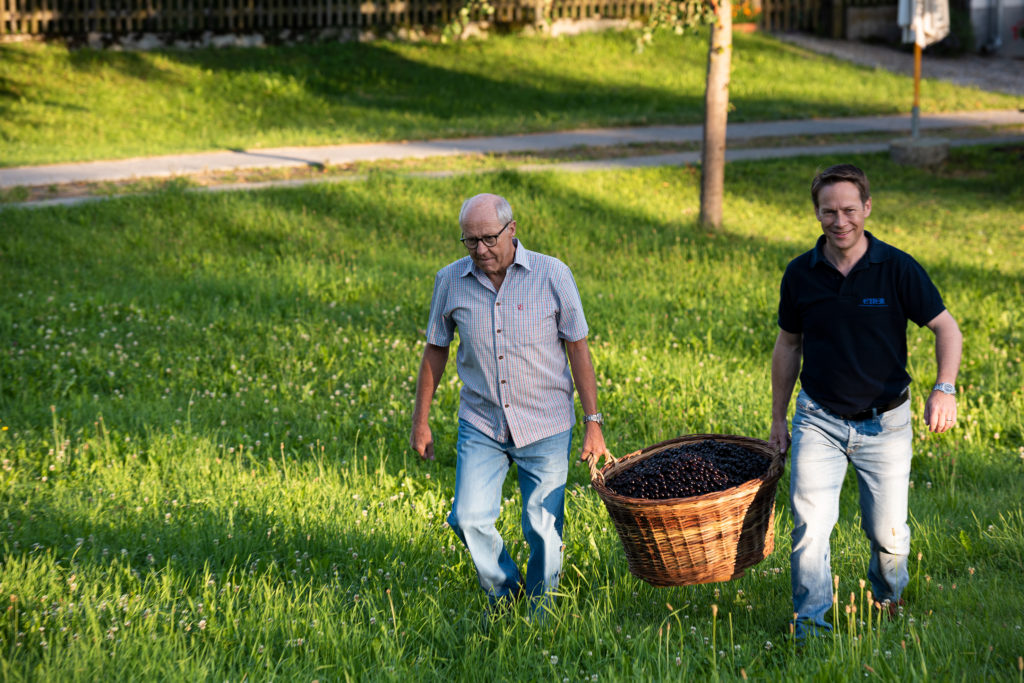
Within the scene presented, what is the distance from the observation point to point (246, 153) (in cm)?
1773

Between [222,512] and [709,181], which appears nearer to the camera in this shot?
[222,512]

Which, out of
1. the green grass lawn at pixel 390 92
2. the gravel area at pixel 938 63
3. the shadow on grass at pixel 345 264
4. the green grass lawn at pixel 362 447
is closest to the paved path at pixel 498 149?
the green grass lawn at pixel 390 92

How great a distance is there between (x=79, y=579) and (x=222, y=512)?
1002 millimetres

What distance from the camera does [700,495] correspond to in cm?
411

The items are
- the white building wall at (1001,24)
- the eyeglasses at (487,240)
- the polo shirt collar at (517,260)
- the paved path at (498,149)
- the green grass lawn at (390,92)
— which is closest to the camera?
the eyeglasses at (487,240)

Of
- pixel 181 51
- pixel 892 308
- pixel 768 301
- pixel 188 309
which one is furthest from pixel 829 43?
pixel 892 308

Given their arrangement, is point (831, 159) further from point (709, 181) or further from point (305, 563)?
point (305, 563)

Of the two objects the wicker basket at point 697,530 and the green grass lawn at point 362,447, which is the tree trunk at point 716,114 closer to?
the green grass lawn at point 362,447

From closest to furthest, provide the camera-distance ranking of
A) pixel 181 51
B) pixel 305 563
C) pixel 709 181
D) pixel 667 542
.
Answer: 1. pixel 667 542
2. pixel 305 563
3. pixel 709 181
4. pixel 181 51

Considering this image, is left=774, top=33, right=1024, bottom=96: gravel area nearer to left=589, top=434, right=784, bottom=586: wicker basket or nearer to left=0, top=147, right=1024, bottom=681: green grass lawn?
left=0, top=147, right=1024, bottom=681: green grass lawn

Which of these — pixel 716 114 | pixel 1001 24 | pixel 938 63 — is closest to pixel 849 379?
pixel 716 114

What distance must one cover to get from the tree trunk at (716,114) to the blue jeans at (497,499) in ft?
31.1

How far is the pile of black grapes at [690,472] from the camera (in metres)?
4.24

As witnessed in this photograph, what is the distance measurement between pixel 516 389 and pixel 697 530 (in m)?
0.96
